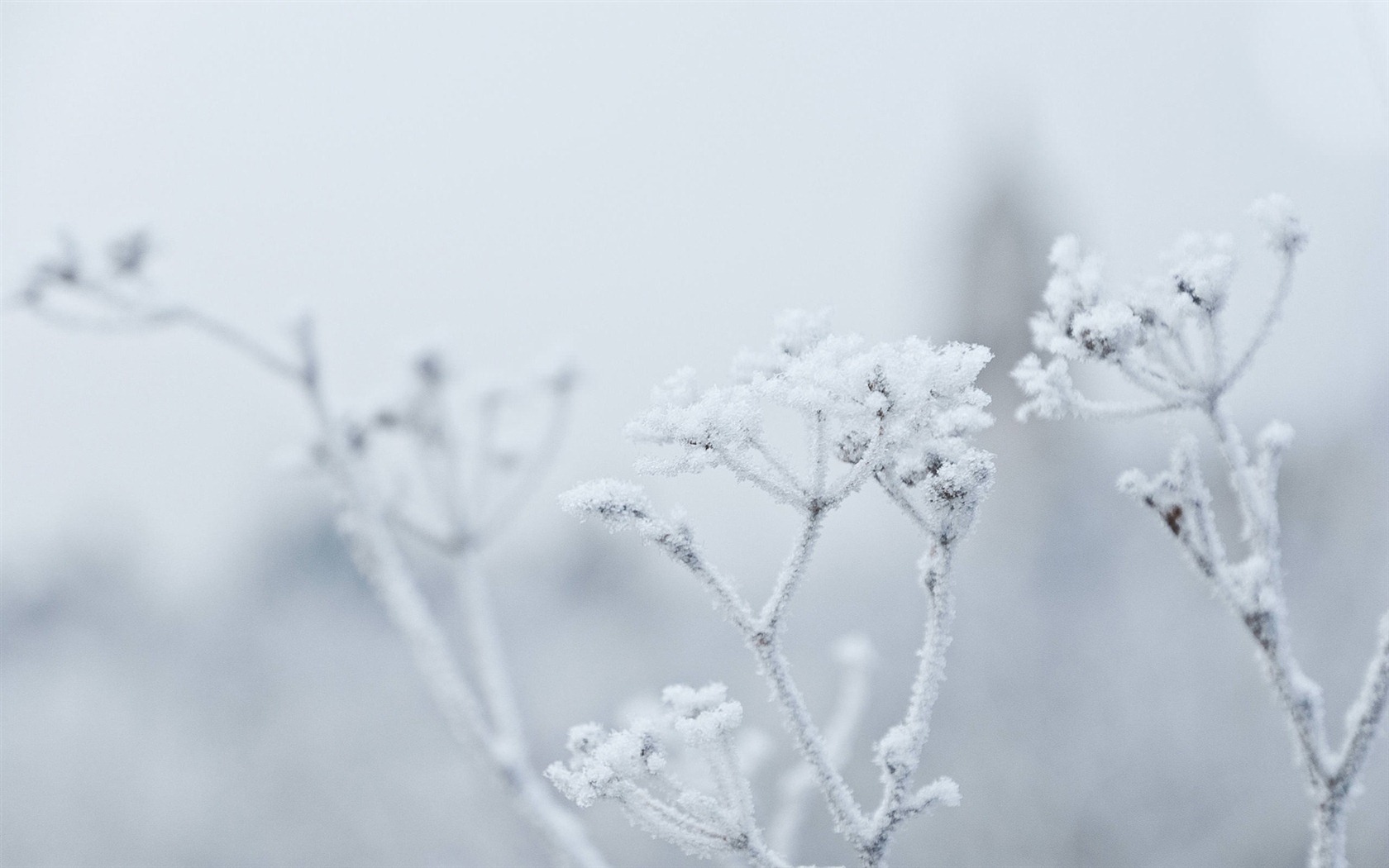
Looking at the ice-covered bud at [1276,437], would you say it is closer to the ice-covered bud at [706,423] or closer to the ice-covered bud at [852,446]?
the ice-covered bud at [852,446]

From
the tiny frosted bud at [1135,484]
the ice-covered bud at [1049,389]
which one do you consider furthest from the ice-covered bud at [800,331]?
the tiny frosted bud at [1135,484]

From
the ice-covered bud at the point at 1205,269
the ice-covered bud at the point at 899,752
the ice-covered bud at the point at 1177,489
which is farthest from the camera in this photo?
the ice-covered bud at the point at 1205,269

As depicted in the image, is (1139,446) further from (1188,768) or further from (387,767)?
(387,767)

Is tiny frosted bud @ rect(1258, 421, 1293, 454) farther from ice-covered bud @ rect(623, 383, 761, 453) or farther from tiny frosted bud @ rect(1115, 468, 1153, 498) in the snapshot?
ice-covered bud @ rect(623, 383, 761, 453)

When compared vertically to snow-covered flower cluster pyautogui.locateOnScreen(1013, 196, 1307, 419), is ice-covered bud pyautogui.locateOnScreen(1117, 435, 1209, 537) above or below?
below

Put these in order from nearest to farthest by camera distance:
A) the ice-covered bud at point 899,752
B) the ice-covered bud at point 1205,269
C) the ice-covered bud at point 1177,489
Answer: the ice-covered bud at point 899,752, the ice-covered bud at point 1177,489, the ice-covered bud at point 1205,269

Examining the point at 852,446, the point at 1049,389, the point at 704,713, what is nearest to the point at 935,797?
the point at 704,713

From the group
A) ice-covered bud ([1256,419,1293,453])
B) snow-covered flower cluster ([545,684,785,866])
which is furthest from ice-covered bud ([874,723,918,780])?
ice-covered bud ([1256,419,1293,453])

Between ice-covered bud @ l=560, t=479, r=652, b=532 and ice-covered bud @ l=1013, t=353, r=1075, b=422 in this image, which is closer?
ice-covered bud @ l=560, t=479, r=652, b=532

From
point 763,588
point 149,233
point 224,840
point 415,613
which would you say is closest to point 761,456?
point 415,613
